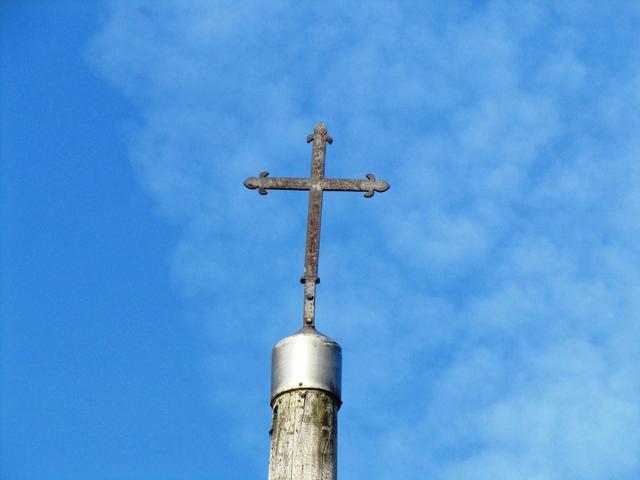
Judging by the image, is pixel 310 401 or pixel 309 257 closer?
pixel 310 401

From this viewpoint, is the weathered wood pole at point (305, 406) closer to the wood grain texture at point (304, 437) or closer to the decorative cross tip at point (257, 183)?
the wood grain texture at point (304, 437)

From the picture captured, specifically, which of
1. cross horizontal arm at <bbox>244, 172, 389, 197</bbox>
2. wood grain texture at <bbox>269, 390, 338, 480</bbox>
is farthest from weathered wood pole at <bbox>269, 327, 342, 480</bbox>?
cross horizontal arm at <bbox>244, 172, 389, 197</bbox>

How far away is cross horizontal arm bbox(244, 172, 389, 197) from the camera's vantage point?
6555 millimetres

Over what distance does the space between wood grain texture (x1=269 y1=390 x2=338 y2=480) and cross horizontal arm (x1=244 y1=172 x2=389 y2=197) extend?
4.27 feet

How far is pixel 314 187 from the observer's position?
21.4 feet

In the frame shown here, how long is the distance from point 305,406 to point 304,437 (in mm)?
173

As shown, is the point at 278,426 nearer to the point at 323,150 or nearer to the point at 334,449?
the point at 334,449

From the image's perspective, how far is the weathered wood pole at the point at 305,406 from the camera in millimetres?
5602

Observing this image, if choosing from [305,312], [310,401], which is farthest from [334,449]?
[305,312]

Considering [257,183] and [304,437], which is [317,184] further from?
[304,437]

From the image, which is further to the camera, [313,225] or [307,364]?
[313,225]

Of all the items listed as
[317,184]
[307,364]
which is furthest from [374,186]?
[307,364]

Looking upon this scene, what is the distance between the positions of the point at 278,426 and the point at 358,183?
1630mm

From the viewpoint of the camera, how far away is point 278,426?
5.77 meters
